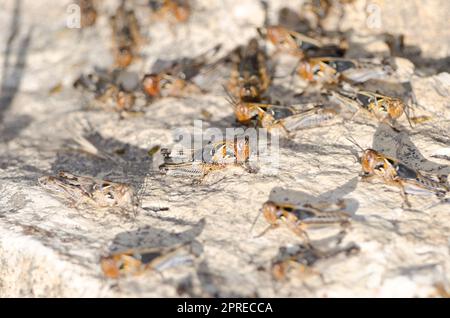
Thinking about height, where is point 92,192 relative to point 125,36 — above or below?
below

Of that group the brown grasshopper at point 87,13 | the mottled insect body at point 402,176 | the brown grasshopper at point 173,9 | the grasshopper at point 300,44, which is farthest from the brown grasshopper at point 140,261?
the brown grasshopper at point 87,13

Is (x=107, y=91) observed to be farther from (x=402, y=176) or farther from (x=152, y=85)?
(x=402, y=176)

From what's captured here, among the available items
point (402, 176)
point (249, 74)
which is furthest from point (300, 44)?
point (402, 176)

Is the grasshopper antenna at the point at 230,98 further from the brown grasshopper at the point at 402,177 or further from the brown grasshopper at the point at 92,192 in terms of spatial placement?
the brown grasshopper at the point at 402,177

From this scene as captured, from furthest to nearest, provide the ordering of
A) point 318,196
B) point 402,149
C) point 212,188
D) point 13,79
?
point 13,79
point 402,149
point 212,188
point 318,196

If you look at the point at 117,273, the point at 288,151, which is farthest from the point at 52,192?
the point at 288,151

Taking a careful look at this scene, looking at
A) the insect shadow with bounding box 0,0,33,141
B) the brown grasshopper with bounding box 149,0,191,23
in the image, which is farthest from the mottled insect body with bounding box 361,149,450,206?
the insect shadow with bounding box 0,0,33,141

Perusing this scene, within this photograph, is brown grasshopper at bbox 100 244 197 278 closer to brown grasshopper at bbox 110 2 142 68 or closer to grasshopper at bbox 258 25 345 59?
grasshopper at bbox 258 25 345 59
